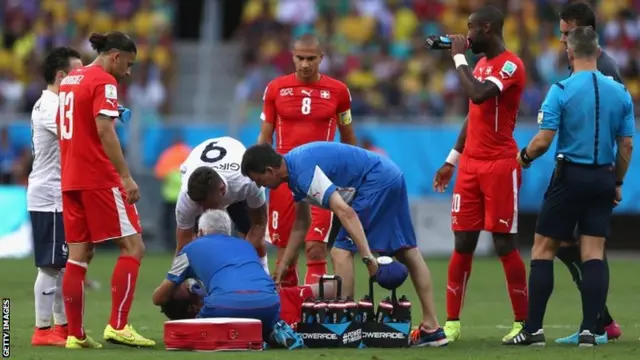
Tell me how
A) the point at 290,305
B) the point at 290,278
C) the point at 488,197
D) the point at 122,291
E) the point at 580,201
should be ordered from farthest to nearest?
the point at 290,278, the point at 488,197, the point at 290,305, the point at 122,291, the point at 580,201

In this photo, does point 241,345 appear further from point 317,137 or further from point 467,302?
point 467,302

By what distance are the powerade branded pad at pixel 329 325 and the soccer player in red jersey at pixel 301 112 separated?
2439 mm

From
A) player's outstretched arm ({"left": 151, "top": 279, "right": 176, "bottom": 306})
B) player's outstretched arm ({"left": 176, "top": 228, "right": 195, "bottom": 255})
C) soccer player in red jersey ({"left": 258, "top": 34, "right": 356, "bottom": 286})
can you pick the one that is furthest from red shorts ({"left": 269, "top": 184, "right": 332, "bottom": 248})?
player's outstretched arm ({"left": 151, "top": 279, "right": 176, "bottom": 306})

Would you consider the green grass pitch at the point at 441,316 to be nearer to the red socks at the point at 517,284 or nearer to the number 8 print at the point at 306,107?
the red socks at the point at 517,284

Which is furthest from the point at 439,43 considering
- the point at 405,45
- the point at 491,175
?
the point at 405,45

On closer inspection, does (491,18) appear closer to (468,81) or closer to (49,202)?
(468,81)

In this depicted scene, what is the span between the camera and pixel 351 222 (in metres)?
10.6

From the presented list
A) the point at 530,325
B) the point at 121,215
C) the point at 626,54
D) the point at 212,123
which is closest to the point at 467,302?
the point at 530,325

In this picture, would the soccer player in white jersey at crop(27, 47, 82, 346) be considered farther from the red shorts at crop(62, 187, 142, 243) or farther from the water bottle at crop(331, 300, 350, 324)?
the water bottle at crop(331, 300, 350, 324)

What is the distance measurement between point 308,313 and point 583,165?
2450 mm

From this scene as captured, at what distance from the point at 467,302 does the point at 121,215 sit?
5.95m

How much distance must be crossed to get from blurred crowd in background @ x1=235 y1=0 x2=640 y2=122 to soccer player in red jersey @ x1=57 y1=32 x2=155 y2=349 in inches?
547

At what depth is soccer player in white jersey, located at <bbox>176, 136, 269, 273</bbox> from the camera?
37.3 ft

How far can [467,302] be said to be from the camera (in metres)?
16.0
